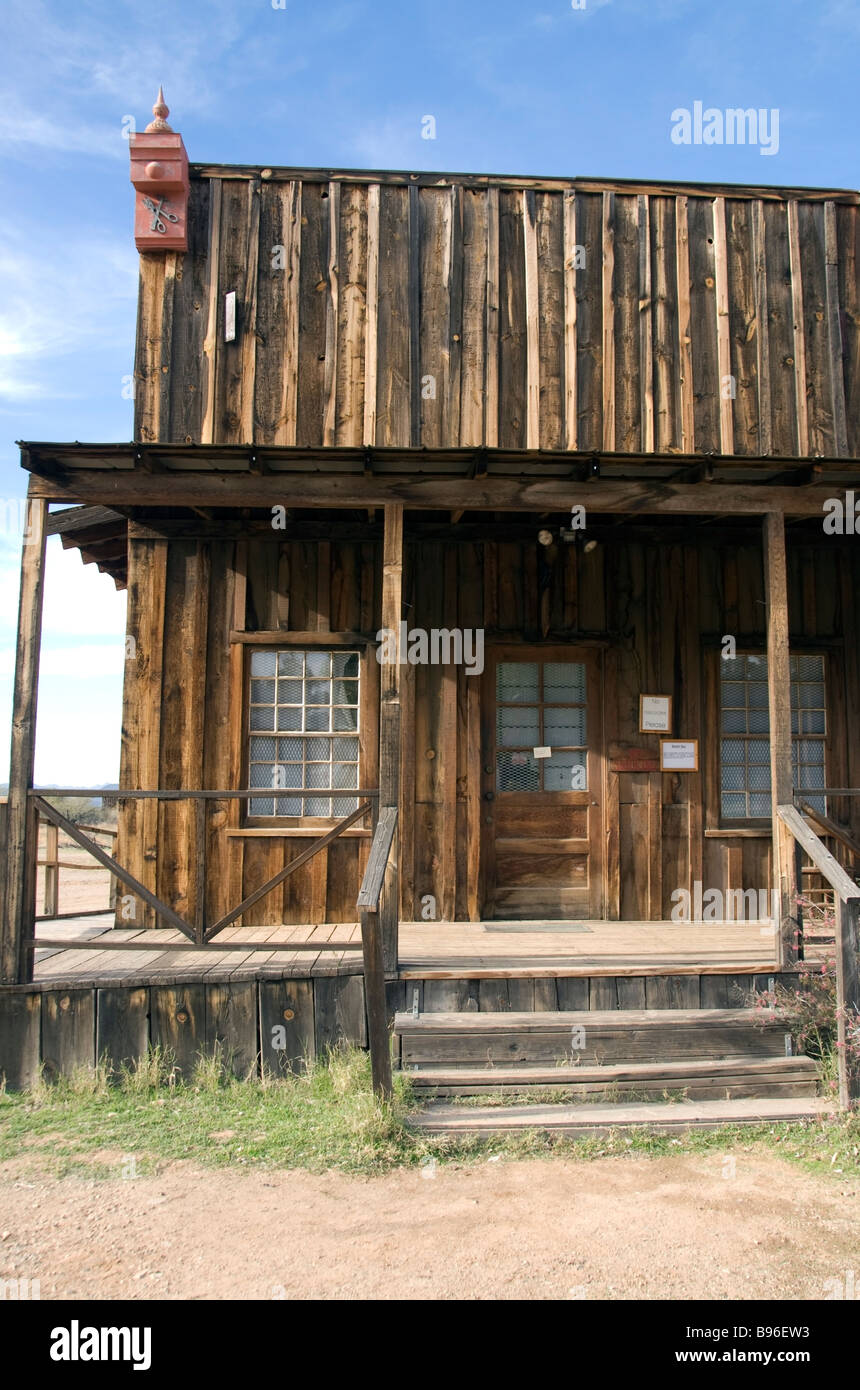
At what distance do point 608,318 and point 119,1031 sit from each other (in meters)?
6.68

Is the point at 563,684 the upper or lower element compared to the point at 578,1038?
upper

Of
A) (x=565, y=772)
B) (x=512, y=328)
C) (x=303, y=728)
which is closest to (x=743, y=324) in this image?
(x=512, y=328)

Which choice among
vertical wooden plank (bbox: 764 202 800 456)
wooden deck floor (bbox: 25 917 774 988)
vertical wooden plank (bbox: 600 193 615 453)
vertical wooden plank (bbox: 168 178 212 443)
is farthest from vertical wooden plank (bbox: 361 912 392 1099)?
vertical wooden plank (bbox: 764 202 800 456)

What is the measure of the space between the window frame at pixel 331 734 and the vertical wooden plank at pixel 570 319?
8.07 ft

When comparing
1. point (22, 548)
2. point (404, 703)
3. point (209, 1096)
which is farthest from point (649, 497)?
point (209, 1096)

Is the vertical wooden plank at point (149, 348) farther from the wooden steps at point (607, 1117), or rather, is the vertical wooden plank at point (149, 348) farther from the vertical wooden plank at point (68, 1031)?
the wooden steps at point (607, 1117)

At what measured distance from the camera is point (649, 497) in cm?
686

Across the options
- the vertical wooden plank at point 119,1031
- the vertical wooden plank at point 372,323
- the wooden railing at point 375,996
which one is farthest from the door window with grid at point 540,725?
the vertical wooden plank at point 119,1031

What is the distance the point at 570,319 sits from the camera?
8.55m

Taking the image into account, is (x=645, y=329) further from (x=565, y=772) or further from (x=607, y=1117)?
(x=607, y=1117)

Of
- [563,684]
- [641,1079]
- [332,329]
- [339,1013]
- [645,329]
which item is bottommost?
[641,1079]

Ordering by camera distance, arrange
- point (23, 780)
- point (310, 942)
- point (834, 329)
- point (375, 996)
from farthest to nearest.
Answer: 1. point (834, 329)
2. point (310, 942)
3. point (23, 780)
4. point (375, 996)

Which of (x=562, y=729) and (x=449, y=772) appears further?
(x=562, y=729)
